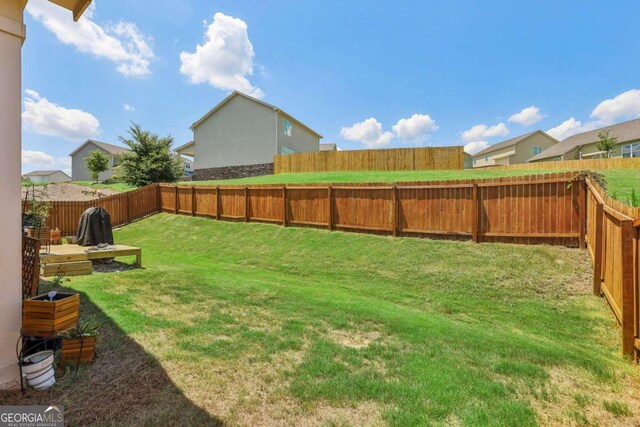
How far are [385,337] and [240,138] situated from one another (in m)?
27.0

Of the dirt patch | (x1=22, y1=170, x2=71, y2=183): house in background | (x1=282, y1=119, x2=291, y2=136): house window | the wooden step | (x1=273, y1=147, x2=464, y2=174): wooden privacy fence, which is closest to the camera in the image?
the wooden step

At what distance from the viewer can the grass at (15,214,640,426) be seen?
2.63 metres

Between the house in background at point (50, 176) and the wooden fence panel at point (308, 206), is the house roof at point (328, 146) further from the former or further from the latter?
the house in background at point (50, 176)

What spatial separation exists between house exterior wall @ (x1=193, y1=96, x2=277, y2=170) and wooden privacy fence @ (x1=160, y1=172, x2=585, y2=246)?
46.7 feet

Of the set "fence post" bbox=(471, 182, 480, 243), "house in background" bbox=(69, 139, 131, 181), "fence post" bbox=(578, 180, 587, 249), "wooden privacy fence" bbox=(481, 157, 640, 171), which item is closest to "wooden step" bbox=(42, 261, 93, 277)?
"fence post" bbox=(471, 182, 480, 243)

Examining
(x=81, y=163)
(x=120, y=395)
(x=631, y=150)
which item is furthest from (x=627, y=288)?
(x=81, y=163)

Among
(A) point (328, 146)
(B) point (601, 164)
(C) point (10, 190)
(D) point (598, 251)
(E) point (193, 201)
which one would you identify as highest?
(A) point (328, 146)

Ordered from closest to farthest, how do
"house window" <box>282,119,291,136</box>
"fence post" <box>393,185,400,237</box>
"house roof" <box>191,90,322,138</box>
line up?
"fence post" <box>393,185,400,237</box> < "house roof" <box>191,90,322,138</box> < "house window" <box>282,119,291,136</box>

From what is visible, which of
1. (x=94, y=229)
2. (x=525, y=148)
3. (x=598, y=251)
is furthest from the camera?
(x=525, y=148)

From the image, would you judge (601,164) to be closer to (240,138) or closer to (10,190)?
(240,138)

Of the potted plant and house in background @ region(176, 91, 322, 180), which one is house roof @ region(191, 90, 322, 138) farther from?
the potted plant

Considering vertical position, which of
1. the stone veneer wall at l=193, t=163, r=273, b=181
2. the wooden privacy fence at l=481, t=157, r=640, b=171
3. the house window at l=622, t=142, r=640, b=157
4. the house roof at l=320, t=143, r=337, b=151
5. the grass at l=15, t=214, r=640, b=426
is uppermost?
the house roof at l=320, t=143, r=337, b=151

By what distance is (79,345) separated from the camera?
3094 millimetres

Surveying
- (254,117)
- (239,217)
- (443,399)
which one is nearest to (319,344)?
(443,399)
